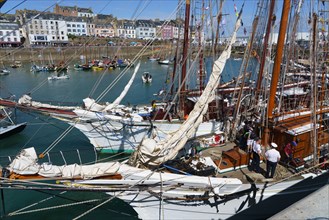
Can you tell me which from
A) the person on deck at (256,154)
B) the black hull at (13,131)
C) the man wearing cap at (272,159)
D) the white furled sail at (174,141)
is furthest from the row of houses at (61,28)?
the man wearing cap at (272,159)

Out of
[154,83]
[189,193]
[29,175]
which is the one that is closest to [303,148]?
[189,193]

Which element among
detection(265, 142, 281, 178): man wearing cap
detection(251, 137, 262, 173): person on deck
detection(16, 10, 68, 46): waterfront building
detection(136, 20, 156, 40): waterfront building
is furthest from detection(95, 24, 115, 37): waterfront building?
detection(265, 142, 281, 178): man wearing cap

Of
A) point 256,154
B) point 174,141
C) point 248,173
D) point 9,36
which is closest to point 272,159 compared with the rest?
point 256,154

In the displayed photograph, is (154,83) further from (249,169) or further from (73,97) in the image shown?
(249,169)

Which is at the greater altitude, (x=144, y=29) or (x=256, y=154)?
(x=144, y=29)

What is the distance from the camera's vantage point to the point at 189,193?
28.7ft

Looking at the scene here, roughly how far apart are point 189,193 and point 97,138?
33.6ft

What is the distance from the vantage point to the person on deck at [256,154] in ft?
31.8

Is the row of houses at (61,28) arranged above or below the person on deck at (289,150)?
above

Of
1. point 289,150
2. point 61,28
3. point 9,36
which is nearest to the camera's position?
point 289,150

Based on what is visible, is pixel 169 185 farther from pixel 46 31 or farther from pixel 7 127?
pixel 46 31

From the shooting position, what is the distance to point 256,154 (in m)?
9.83

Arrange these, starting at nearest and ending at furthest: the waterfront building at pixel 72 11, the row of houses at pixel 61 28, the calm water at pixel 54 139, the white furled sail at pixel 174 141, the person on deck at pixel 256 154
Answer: the white furled sail at pixel 174 141
the person on deck at pixel 256 154
the calm water at pixel 54 139
the row of houses at pixel 61 28
the waterfront building at pixel 72 11

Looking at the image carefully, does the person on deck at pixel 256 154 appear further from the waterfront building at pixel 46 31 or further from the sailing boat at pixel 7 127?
the waterfront building at pixel 46 31
